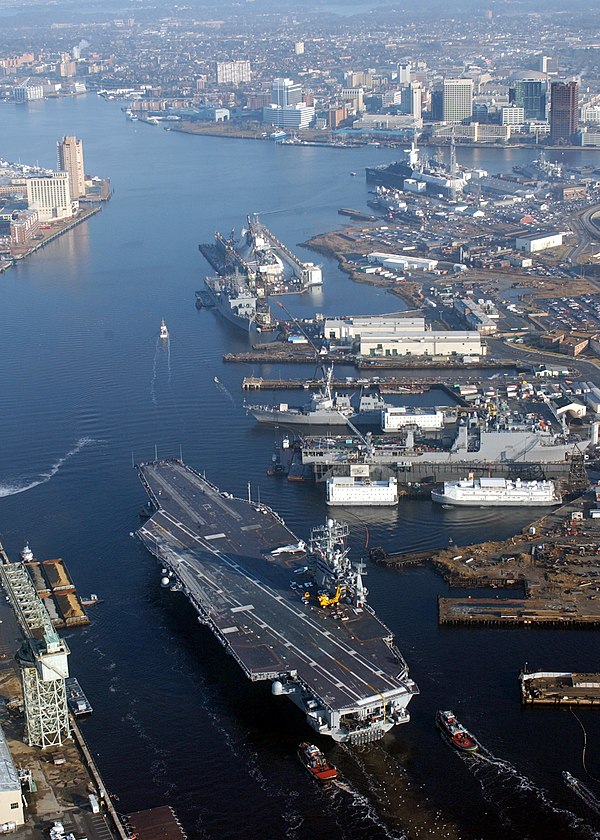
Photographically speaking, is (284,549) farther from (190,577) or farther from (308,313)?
(308,313)

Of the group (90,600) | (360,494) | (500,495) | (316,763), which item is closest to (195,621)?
(90,600)

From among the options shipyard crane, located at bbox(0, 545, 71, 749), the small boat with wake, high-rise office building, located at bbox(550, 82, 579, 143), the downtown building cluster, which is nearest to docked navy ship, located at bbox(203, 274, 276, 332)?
the small boat with wake

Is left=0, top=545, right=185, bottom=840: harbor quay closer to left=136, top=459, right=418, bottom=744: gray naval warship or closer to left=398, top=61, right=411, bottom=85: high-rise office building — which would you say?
left=136, top=459, right=418, bottom=744: gray naval warship

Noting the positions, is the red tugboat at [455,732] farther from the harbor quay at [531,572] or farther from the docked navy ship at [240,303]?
the docked navy ship at [240,303]

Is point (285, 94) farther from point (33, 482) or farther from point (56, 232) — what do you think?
point (33, 482)

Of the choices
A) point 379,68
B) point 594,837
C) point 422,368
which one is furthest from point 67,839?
point 379,68

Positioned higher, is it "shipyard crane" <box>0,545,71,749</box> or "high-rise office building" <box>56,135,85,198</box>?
"high-rise office building" <box>56,135,85,198</box>
